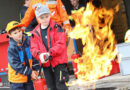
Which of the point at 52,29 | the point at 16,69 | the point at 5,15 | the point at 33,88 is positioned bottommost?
the point at 33,88

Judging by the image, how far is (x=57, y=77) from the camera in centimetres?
488

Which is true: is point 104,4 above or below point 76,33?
above

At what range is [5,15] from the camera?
34.4 ft

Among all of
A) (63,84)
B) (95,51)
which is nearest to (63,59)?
(63,84)

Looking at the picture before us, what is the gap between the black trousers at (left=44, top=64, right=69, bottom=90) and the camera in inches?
191

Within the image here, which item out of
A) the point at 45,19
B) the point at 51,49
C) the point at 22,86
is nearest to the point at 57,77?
the point at 51,49

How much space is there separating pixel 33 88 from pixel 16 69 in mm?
507

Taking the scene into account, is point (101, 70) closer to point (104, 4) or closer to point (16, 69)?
point (16, 69)

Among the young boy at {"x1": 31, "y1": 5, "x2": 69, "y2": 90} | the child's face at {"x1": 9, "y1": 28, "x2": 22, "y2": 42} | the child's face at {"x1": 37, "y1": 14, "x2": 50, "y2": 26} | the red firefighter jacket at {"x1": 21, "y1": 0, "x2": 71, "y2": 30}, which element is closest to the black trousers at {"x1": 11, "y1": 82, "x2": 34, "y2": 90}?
the young boy at {"x1": 31, "y1": 5, "x2": 69, "y2": 90}

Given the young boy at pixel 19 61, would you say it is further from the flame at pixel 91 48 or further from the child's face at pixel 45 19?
the flame at pixel 91 48

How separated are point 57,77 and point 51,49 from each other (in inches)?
18.7

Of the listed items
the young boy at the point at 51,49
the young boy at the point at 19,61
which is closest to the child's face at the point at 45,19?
the young boy at the point at 51,49

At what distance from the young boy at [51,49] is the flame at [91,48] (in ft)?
7.77

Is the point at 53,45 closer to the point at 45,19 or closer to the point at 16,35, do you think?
the point at 45,19
